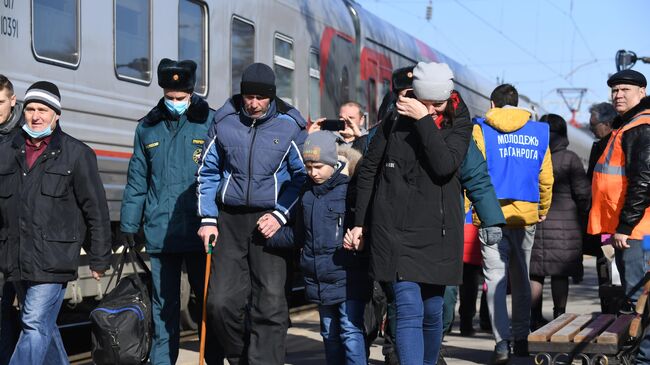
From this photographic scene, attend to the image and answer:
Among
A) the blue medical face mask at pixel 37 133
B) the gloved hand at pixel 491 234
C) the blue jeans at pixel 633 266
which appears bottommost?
the blue jeans at pixel 633 266

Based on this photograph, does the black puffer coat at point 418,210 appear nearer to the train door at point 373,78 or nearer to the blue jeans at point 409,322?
the blue jeans at point 409,322

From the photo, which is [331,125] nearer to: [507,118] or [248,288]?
[248,288]

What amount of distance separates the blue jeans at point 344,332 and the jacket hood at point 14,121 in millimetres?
2136

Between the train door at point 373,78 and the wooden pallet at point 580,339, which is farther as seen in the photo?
the train door at point 373,78

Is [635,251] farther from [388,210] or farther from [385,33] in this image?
[385,33]

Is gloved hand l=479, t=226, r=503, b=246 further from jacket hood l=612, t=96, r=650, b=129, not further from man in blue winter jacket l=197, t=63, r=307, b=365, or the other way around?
jacket hood l=612, t=96, r=650, b=129

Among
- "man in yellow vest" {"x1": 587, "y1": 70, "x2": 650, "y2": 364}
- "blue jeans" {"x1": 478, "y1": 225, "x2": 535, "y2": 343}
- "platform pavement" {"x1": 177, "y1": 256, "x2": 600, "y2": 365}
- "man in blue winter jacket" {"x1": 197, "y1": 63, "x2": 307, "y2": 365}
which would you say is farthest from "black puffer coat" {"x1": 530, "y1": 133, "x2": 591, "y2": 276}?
"man in blue winter jacket" {"x1": 197, "y1": 63, "x2": 307, "y2": 365}

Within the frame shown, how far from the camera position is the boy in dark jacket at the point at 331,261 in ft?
21.9

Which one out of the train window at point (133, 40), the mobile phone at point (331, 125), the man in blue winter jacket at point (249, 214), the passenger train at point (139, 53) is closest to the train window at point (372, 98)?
the passenger train at point (139, 53)

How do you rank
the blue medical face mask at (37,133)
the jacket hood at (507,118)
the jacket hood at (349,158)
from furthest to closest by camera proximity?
the jacket hood at (507,118)
the jacket hood at (349,158)
the blue medical face mask at (37,133)

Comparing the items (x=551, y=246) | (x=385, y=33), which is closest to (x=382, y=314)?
(x=551, y=246)

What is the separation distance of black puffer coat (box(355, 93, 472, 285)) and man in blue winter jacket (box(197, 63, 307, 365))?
795 millimetres

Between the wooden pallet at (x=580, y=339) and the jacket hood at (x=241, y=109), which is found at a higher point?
the jacket hood at (x=241, y=109)

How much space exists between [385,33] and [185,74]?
33.0 ft
